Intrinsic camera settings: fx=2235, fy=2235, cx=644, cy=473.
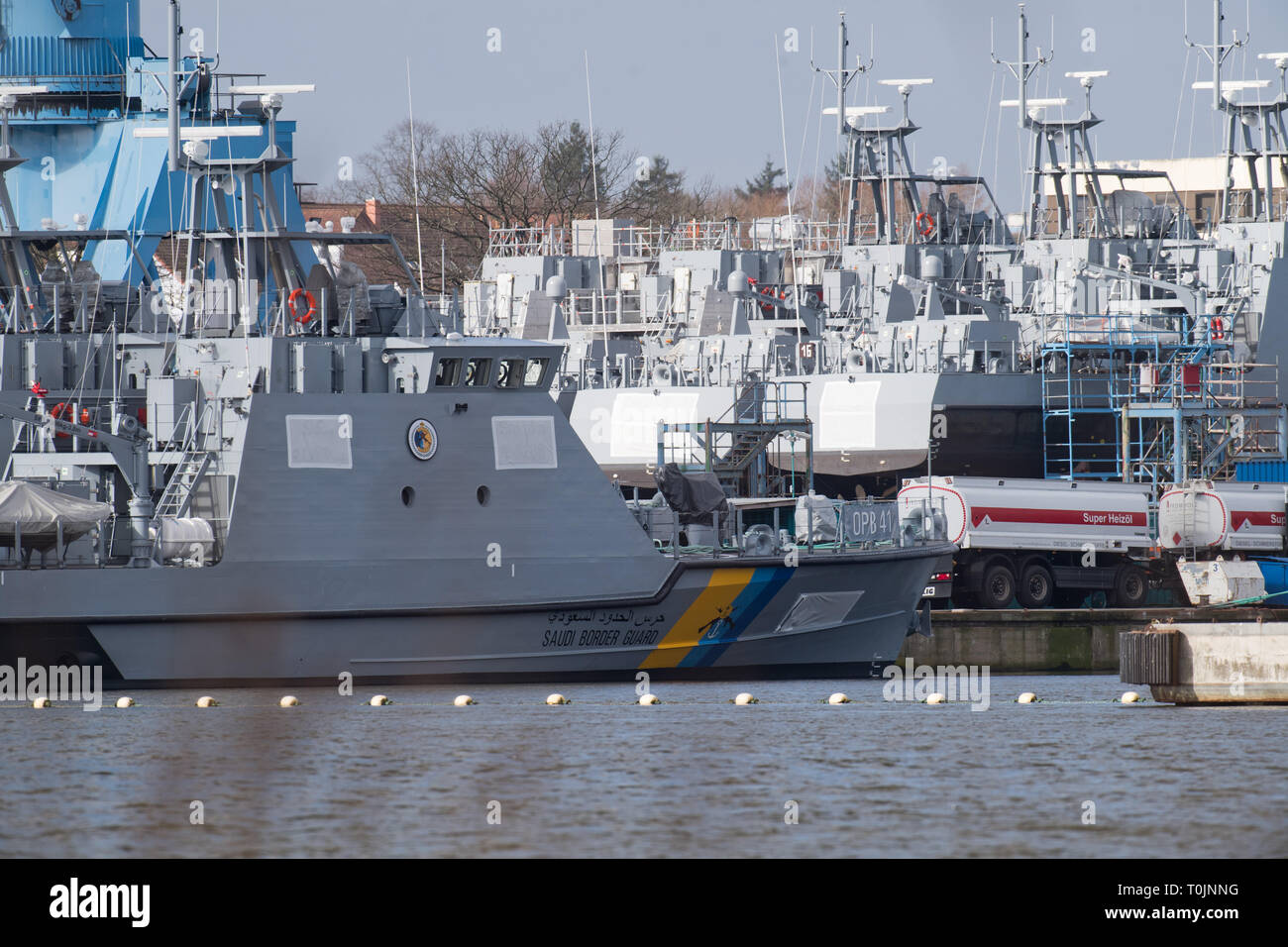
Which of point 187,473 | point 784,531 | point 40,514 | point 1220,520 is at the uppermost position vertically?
point 187,473

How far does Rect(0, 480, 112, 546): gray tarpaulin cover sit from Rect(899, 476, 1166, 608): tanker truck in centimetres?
1404

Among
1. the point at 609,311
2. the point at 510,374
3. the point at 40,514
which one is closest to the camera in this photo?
the point at 40,514

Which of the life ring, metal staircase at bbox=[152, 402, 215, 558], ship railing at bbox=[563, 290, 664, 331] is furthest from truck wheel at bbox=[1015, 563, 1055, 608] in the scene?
ship railing at bbox=[563, 290, 664, 331]

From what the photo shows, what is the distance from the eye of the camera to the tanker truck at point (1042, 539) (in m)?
33.9

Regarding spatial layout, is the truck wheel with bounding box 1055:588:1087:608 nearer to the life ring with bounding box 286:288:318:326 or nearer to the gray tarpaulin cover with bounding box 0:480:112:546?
the life ring with bounding box 286:288:318:326

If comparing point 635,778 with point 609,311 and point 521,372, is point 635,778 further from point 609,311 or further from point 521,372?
point 609,311

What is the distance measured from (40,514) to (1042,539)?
16764 millimetres

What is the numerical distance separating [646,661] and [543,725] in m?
5.09

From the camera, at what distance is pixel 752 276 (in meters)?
49.6

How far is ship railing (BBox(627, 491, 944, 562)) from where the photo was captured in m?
26.0

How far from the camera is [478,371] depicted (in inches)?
993

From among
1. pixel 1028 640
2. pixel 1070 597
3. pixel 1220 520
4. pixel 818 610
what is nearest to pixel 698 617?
pixel 818 610
